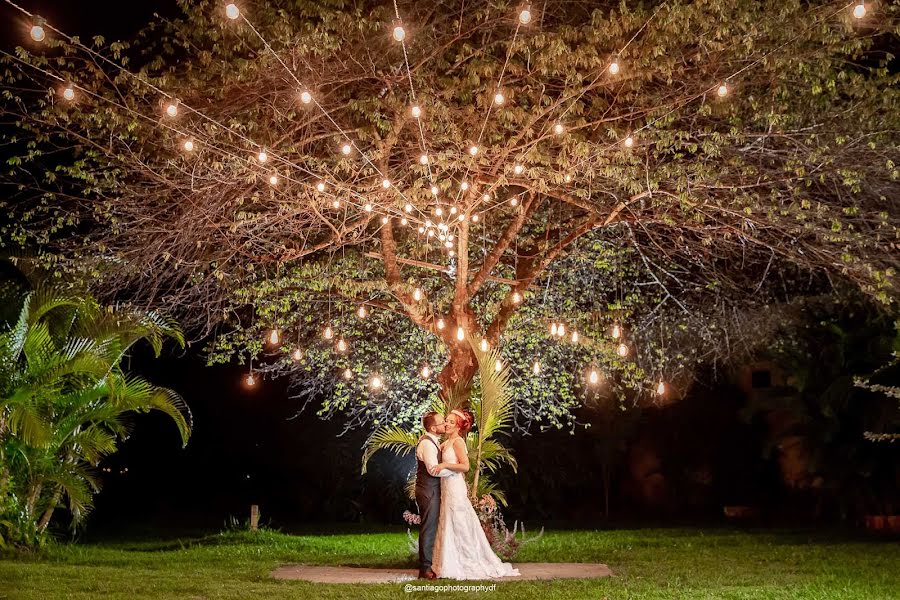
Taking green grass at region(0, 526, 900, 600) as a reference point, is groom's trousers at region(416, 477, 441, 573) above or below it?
above

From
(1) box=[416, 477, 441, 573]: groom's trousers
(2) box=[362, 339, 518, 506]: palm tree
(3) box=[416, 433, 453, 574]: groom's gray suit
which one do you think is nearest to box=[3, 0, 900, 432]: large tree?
(2) box=[362, 339, 518, 506]: palm tree

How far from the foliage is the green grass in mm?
763

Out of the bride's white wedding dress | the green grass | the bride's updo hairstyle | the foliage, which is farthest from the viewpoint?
the foliage

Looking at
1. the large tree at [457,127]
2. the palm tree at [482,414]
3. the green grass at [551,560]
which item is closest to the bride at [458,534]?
the green grass at [551,560]

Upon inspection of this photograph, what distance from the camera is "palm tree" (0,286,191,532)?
11742 millimetres

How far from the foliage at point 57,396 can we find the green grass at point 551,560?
2.50 ft

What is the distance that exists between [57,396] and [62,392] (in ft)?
2.66

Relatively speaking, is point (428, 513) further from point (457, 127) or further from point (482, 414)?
point (457, 127)

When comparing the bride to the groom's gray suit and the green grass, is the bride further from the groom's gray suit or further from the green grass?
the green grass

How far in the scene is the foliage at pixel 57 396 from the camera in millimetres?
11742

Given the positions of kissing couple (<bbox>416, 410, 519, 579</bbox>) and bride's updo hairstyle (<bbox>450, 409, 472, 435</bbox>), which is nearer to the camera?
kissing couple (<bbox>416, 410, 519, 579</bbox>)

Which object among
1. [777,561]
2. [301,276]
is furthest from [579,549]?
[301,276]

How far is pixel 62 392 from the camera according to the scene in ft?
42.8

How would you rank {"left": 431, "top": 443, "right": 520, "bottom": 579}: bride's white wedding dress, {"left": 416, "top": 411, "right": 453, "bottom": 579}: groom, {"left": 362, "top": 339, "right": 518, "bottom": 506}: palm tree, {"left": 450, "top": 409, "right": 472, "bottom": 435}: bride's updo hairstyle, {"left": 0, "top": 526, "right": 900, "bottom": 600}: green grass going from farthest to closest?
{"left": 362, "top": 339, "right": 518, "bottom": 506}: palm tree → {"left": 450, "top": 409, "right": 472, "bottom": 435}: bride's updo hairstyle → {"left": 416, "top": 411, "right": 453, "bottom": 579}: groom → {"left": 431, "top": 443, "right": 520, "bottom": 579}: bride's white wedding dress → {"left": 0, "top": 526, "right": 900, "bottom": 600}: green grass
